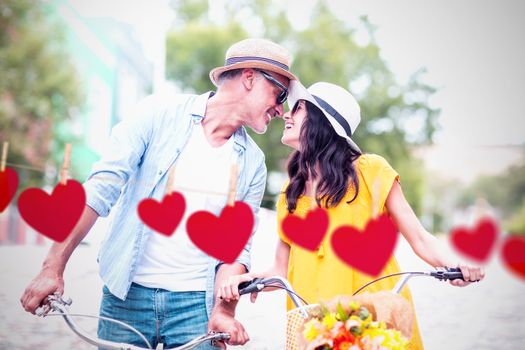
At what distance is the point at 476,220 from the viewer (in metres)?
1.78

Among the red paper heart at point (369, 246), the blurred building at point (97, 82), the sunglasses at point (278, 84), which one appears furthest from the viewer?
the blurred building at point (97, 82)

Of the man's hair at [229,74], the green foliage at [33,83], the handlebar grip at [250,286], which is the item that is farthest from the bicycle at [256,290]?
the green foliage at [33,83]

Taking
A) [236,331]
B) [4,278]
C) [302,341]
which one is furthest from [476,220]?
[4,278]

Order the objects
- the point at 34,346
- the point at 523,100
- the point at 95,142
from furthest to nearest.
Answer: the point at 95,142 → the point at 34,346 → the point at 523,100

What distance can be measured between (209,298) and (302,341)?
2.19 ft

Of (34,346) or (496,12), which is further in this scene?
(34,346)

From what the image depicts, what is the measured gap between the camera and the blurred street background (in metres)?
3.67

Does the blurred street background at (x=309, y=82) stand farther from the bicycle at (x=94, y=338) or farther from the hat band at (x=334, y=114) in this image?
the bicycle at (x=94, y=338)

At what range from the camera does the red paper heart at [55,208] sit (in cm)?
201

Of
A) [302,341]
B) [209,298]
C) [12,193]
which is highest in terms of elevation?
[12,193]

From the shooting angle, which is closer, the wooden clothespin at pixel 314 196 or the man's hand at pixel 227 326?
the man's hand at pixel 227 326

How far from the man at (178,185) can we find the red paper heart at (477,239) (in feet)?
2.33

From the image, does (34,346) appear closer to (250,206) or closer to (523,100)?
(250,206)

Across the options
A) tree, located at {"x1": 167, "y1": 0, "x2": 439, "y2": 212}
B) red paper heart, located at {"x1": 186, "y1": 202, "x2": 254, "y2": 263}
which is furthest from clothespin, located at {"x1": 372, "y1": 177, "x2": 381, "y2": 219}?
tree, located at {"x1": 167, "y1": 0, "x2": 439, "y2": 212}
